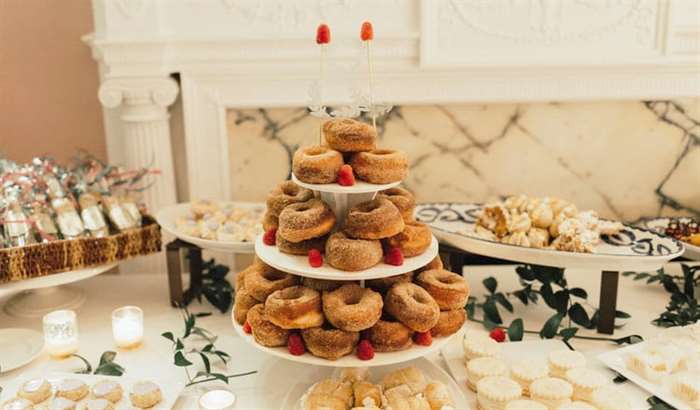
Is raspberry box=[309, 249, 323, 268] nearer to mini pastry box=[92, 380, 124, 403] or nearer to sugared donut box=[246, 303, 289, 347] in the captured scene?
sugared donut box=[246, 303, 289, 347]

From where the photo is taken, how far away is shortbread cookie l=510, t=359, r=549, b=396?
1.46 m

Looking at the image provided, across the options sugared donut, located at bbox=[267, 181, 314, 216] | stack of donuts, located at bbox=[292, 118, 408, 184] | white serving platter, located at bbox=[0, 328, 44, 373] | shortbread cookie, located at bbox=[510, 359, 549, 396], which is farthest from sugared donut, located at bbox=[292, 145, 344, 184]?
white serving platter, located at bbox=[0, 328, 44, 373]

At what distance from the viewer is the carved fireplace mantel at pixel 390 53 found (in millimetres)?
2076

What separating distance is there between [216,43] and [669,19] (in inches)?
55.0

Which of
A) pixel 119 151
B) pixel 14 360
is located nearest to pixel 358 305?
pixel 14 360

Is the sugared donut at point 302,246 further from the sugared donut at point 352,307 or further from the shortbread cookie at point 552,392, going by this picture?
the shortbread cookie at point 552,392

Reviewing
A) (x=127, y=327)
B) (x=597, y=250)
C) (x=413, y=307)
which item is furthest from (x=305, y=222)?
(x=597, y=250)

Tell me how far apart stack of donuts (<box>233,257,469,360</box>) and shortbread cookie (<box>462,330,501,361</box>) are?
0.14 m

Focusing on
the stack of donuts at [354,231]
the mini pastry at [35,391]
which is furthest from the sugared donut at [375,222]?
the mini pastry at [35,391]

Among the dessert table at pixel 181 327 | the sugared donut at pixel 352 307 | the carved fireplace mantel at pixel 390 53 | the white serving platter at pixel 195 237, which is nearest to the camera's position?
the sugared donut at pixel 352 307

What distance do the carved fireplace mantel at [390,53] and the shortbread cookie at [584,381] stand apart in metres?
0.98

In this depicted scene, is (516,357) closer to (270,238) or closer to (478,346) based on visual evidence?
(478,346)

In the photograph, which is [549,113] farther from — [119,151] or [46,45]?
[46,45]

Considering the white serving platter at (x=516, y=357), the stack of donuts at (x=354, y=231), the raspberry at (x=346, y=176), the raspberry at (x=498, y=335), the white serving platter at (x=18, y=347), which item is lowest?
the white serving platter at (x=516, y=357)
